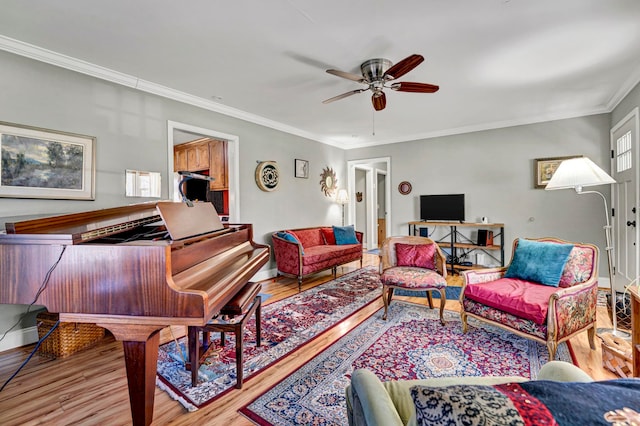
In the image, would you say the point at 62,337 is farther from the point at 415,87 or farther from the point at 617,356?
the point at 617,356

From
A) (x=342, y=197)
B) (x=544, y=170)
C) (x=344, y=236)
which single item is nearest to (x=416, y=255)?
(x=344, y=236)

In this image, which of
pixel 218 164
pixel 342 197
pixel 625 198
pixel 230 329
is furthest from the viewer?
pixel 342 197

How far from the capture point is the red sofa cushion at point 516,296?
82.1 inches

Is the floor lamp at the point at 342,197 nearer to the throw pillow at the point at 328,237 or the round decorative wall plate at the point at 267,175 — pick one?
the throw pillow at the point at 328,237

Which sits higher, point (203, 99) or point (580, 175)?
point (203, 99)

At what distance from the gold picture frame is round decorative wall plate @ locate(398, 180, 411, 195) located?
209 centimetres

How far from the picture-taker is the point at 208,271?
1619 mm

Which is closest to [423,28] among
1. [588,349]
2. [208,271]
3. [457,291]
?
[208,271]

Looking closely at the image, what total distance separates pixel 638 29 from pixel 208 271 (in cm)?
376

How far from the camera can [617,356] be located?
1.89 meters

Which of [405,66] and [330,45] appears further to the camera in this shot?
[330,45]

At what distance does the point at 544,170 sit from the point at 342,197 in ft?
11.8

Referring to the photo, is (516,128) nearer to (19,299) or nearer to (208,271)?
A: (208,271)

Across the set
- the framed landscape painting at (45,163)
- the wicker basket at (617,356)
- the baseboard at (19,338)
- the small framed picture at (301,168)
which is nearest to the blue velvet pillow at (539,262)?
the wicker basket at (617,356)
